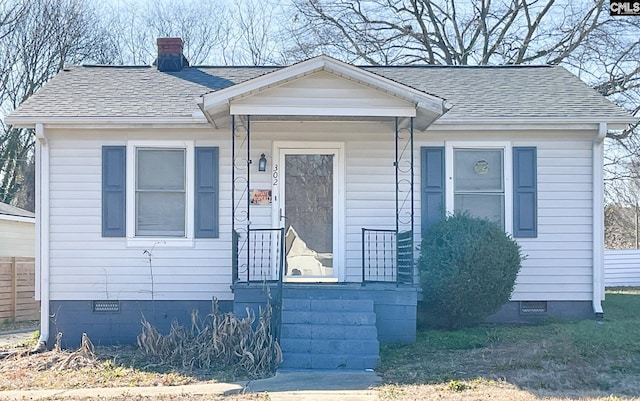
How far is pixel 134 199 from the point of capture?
1034cm

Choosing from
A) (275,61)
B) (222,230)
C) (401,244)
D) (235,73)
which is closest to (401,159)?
(401,244)

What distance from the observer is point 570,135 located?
1047cm

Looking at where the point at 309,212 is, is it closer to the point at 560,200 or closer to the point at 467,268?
the point at 467,268

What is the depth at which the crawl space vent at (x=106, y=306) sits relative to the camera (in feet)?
33.9

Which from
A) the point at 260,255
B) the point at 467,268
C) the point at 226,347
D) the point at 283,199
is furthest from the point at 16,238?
the point at 467,268

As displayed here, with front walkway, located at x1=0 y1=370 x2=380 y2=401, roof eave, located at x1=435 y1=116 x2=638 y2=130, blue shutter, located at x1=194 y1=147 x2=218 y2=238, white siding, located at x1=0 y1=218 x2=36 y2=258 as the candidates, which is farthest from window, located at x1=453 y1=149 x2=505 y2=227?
white siding, located at x1=0 y1=218 x2=36 y2=258

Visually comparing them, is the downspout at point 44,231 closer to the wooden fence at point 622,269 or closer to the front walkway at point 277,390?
the front walkway at point 277,390

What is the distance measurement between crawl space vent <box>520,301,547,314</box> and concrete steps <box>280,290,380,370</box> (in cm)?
267

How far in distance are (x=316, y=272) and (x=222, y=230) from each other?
4.72ft

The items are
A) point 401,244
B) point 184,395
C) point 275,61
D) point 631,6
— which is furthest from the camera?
point 275,61

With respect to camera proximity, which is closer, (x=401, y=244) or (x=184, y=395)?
(x=184, y=395)

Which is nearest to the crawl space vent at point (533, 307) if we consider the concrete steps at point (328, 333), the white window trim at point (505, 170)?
the white window trim at point (505, 170)

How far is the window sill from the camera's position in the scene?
10.3m

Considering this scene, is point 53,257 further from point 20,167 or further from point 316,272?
point 20,167
